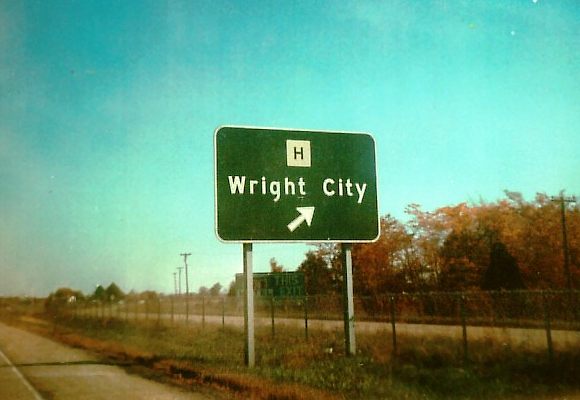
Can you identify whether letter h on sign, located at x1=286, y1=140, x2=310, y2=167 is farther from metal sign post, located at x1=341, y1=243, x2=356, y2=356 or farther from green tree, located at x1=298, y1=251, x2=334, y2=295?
green tree, located at x1=298, y1=251, x2=334, y2=295

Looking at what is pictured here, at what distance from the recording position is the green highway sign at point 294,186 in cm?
1348

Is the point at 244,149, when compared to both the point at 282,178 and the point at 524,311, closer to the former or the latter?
the point at 282,178

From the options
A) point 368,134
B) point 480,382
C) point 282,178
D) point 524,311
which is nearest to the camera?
point 480,382

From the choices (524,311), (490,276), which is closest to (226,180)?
(524,311)

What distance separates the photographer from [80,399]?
10531 millimetres

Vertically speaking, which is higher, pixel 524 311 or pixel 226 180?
pixel 226 180

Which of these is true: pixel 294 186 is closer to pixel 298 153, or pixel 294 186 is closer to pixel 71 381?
pixel 298 153

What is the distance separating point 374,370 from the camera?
42.6 feet

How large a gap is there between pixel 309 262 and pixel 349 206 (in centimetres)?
3920

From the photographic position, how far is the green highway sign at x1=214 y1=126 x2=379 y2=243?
1348 cm

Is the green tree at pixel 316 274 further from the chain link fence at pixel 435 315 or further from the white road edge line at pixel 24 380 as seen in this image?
the white road edge line at pixel 24 380

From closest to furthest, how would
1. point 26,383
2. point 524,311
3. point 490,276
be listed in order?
1. point 26,383
2. point 524,311
3. point 490,276

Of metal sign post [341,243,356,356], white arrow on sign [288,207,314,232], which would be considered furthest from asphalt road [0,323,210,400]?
metal sign post [341,243,356,356]

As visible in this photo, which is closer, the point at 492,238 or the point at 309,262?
the point at 492,238
